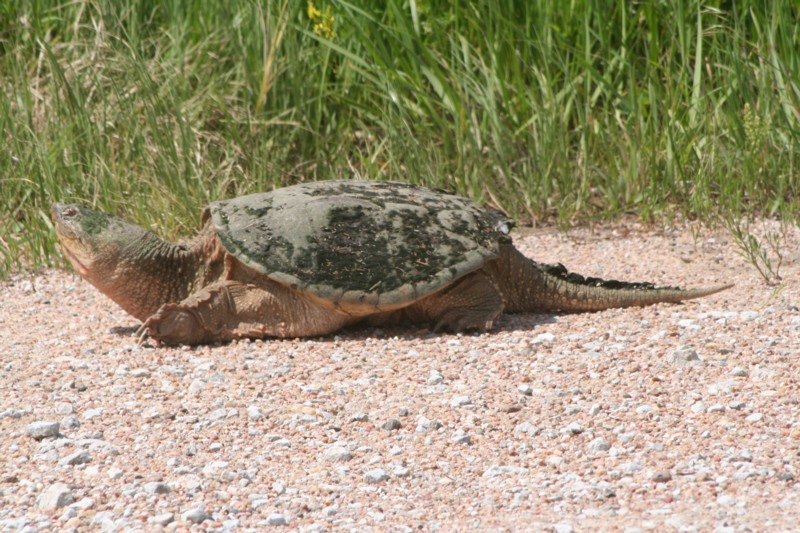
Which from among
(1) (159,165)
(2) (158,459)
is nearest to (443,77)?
(1) (159,165)

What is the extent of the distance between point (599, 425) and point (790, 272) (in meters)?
1.66

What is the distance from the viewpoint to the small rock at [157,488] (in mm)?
2051

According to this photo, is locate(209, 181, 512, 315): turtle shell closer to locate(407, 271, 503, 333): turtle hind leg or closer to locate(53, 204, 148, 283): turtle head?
locate(407, 271, 503, 333): turtle hind leg

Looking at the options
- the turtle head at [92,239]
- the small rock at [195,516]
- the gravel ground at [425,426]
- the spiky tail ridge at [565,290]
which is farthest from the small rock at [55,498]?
the spiky tail ridge at [565,290]

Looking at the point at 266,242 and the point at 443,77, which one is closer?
the point at 266,242

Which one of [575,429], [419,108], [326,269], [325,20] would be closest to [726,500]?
[575,429]

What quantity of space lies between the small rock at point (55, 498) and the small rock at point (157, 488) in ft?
0.48

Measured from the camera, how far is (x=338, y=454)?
224 centimetres

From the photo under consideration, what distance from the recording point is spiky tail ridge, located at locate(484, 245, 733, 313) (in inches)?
133

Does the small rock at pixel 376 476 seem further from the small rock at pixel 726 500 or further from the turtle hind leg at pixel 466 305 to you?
the turtle hind leg at pixel 466 305

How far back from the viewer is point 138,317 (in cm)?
346

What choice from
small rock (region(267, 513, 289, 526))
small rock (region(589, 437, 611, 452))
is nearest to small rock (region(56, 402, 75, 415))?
small rock (region(267, 513, 289, 526))

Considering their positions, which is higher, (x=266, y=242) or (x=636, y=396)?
(x=266, y=242)

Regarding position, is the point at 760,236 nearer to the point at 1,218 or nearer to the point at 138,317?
the point at 138,317
